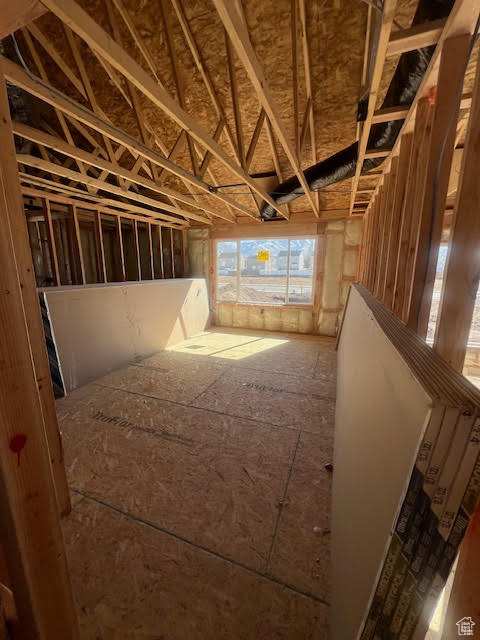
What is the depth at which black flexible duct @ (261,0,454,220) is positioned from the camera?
1190 mm

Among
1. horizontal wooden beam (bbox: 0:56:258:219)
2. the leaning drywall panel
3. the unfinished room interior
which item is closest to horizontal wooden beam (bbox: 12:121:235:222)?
the unfinished room interior

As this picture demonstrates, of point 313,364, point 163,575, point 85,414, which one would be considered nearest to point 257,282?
point 313,364

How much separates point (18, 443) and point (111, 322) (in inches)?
130

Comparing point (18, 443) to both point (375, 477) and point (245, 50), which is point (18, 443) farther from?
point (245, 50)

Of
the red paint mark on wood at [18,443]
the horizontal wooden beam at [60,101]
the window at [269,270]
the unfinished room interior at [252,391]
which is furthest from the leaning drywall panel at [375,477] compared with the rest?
the window at [269,270]

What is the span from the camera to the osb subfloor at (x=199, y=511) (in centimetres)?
106

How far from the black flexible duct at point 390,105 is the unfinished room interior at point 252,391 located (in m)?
0.02

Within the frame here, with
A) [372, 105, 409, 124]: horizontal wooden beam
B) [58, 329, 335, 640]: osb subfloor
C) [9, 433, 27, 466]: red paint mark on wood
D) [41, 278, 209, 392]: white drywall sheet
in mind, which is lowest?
[58, 329, 335, 640]: osb subfloor

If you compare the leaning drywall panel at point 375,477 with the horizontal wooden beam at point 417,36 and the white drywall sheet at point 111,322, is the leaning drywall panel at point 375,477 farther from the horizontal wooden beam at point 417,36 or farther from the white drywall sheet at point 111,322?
the white drywall sheet at point 111,322

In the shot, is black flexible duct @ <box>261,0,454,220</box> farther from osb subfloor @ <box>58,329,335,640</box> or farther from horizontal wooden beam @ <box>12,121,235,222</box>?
osb subfloor @ <box>58,329,335,640</box>

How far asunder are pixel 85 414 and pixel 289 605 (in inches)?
87.3

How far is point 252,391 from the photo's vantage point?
291 cm

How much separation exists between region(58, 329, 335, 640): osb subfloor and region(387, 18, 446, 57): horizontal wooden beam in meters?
2.54

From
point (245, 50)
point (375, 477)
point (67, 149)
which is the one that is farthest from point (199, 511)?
point (67, 149)
